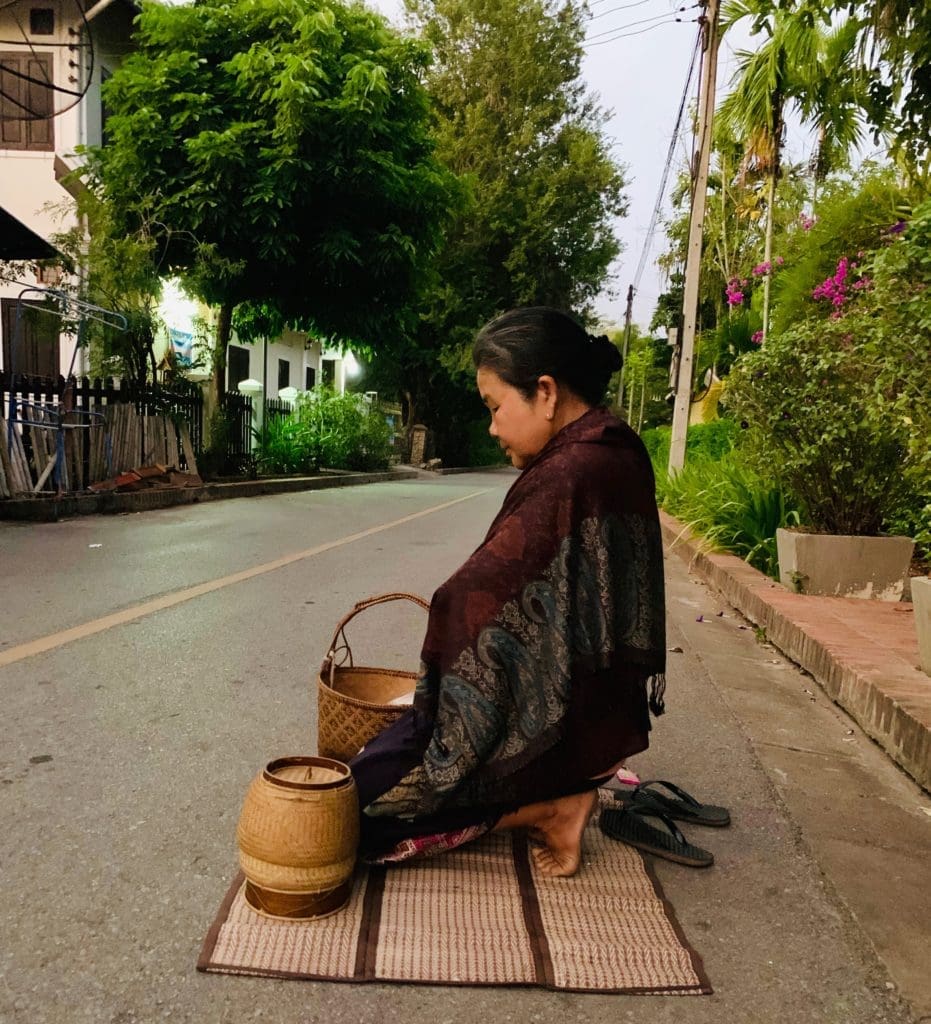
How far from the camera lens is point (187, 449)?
13312 millimetres

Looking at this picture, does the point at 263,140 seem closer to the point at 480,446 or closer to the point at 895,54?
the point at 895,54

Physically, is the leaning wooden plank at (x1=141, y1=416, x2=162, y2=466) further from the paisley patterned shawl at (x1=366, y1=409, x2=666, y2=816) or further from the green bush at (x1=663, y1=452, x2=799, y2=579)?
the paisley patterned shawl at (x1=366, y1=409, x2=666, y2=816)

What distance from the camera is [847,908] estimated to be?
2.20 m

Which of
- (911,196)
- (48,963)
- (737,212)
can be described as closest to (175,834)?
(48,963)

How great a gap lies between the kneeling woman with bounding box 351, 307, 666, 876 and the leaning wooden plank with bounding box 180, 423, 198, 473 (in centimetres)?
1170

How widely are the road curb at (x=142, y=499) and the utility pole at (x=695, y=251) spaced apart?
6.73 meters

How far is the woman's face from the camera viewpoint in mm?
2314

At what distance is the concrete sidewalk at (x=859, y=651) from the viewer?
327cm

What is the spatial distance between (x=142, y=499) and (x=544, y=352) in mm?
9777

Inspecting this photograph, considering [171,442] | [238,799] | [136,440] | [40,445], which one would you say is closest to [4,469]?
[40,445]

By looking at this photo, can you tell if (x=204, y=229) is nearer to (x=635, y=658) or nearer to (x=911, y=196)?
(x=911, y=196)

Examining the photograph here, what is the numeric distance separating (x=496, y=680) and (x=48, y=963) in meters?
1.10

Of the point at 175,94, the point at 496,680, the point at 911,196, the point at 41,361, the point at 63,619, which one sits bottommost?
the point at 63,619

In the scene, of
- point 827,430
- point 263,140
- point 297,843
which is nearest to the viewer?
point 297,843
